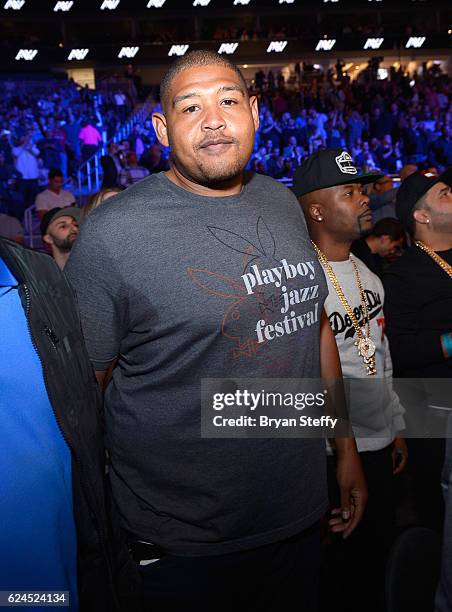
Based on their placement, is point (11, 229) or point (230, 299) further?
point (11, 229)

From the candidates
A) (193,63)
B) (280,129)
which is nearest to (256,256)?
(193,63)

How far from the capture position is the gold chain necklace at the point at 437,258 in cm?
241

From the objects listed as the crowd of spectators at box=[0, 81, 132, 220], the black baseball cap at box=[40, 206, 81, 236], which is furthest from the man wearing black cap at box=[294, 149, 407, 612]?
the crowd of spectators at box=[0, 81, 132, 220]

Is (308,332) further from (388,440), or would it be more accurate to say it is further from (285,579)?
(388,440)

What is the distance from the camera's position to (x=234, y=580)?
1.39 meters

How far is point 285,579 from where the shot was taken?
57.8 inches

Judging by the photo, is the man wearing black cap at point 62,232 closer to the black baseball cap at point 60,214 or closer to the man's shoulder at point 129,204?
the black baseball cap at point 60,214

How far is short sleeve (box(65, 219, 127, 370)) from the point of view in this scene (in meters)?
1.31

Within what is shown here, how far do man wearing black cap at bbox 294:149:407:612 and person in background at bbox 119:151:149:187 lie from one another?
9385 mm

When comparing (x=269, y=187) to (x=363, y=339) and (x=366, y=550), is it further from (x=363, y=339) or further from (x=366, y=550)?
(x=366, y=550)

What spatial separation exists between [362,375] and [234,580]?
0.94m

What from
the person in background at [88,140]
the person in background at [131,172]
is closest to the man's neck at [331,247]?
the person in background at [131,172]

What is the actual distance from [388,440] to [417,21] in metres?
28.8

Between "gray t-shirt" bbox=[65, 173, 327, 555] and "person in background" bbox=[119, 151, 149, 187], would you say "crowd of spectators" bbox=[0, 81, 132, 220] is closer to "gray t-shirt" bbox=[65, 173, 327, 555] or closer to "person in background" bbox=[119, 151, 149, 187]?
"person in background" bbox=[119, 151, 149, 187]
